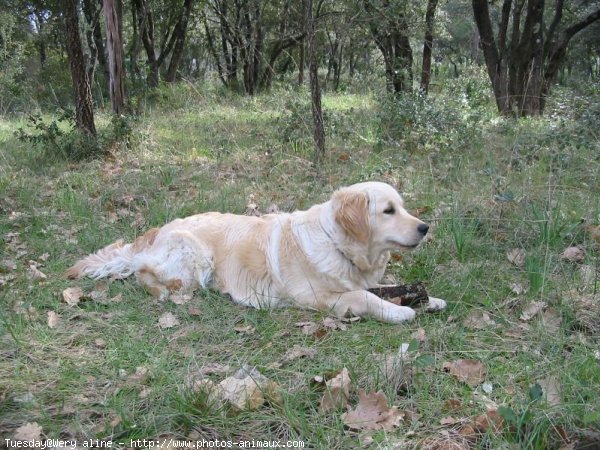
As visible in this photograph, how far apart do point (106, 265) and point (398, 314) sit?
7.29ft

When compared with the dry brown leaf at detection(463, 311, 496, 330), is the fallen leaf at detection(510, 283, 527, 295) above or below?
above

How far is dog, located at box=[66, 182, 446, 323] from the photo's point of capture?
3.32 m

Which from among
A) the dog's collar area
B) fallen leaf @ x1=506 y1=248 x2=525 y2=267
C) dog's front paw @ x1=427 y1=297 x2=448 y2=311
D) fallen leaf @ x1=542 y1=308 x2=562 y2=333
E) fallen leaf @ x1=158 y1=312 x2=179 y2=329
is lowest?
fallen leaf @ x1=158 y1=312 x2=179 y2=329

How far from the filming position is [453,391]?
228cm

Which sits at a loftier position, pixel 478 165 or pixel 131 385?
pixel 478 165

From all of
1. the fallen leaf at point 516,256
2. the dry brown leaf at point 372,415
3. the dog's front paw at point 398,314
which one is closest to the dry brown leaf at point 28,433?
the dry brown leaf at point 372,415

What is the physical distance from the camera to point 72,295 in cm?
359

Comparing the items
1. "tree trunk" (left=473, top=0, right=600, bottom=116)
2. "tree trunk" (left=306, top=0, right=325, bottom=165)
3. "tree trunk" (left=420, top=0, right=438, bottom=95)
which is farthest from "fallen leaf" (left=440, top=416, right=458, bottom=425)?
"tree trunk" (left=473, top=0, right=600, bottom=116)

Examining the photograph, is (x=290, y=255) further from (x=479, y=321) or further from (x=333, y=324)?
(x=479, y=321)

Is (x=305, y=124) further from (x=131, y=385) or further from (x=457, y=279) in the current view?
(x=131, y=385)

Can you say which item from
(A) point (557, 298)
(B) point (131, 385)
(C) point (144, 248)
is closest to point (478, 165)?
(A) point (557, 298)

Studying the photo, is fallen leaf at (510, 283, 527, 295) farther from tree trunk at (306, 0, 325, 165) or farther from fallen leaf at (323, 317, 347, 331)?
tree trunk at (306, 0, 325, 165)

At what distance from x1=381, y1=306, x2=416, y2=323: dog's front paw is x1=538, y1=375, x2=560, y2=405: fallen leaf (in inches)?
35.8

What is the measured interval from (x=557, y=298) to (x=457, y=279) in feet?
2.12
